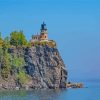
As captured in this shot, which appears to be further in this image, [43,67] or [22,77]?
[43,67]

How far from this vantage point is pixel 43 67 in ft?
538

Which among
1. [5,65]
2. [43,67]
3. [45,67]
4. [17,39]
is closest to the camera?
[5,65]

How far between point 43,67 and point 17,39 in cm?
1292

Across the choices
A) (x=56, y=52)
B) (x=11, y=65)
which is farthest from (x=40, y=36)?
(x=11, y=65)

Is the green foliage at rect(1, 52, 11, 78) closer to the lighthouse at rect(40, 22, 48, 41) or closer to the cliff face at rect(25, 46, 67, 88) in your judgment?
the cliff face at rect(25, 46, 67, 88)

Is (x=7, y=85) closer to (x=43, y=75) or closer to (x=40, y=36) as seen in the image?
(x=43, y=75)

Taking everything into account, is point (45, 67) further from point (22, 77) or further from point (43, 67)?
point (22, 77)

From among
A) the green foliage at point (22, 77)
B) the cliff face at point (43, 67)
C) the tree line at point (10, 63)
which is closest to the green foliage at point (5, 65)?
the tree line at point (10, 63)

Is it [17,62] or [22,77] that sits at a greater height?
[17,62]

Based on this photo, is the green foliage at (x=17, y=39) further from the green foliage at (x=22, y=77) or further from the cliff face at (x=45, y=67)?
the green foliage at (x=22, y=77)

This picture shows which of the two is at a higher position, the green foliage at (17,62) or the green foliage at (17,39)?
the green foliage at (17,39)

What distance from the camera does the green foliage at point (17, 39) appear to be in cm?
16838

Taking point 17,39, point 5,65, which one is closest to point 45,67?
point 17,39

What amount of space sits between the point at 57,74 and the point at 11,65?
1599 centimetres
